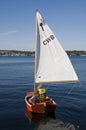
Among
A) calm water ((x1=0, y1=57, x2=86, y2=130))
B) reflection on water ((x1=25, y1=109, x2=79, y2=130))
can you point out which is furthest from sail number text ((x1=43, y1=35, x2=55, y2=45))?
calm water ((x1=0, y1=57, x2=86, y2=130))

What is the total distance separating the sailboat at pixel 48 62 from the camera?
28828 mm

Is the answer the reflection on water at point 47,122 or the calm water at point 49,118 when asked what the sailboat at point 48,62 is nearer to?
the reflection on water at point 47,122

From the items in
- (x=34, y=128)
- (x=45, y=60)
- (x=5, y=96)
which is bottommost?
(x=34, y=128)

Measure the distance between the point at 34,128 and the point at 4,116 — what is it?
4.81 m

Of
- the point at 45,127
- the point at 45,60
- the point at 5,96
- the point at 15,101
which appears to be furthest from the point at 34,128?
the point at 5,96

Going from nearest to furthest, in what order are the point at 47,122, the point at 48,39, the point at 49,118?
the point at 47,122 → the point at 48,39 → the point at 49,118

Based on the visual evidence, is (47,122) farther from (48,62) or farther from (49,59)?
A: (49,59)

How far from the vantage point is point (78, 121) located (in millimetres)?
28938

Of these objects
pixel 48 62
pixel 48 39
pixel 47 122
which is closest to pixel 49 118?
pixel 47 122

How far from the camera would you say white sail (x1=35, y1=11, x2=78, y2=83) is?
29.0 m

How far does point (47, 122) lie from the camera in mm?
28469

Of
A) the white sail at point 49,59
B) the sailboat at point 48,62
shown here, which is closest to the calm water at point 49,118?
the sailboat at point 48,62

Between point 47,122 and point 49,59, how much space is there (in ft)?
22.6

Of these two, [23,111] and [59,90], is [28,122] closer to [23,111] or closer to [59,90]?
[23,111]
